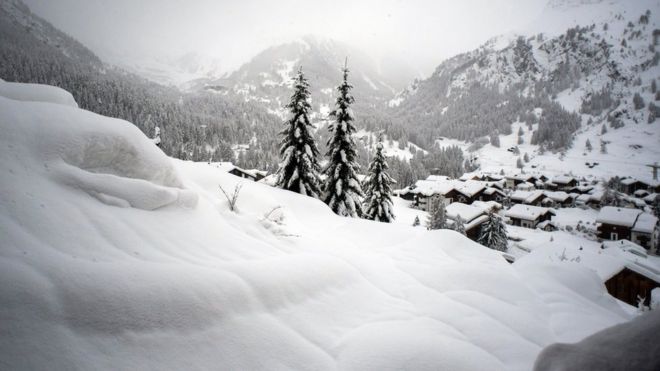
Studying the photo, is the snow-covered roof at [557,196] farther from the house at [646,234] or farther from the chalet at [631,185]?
the chalet at [631,185]

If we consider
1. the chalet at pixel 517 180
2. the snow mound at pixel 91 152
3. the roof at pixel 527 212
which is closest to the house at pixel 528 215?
the roof at pixel 527 212

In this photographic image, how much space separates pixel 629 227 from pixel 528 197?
22.8 metres

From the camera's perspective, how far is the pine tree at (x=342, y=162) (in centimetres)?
1889

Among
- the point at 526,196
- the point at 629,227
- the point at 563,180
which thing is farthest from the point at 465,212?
the point at 563,180

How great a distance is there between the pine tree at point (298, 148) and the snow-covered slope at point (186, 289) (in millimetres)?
12647

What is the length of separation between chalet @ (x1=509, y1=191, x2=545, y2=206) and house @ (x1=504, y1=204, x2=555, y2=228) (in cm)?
1187

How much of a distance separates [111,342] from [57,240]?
1.26 metres

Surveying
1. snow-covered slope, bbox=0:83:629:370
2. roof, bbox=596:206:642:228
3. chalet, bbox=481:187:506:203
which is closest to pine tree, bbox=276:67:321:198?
snow-covered slope, bbox=0:83:629:370

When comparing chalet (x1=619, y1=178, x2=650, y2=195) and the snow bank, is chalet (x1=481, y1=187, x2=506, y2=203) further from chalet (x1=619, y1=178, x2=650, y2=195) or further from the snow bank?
the snow bank

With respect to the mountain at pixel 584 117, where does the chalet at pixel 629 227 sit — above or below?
below

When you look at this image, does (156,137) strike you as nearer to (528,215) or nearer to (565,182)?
(528,215)

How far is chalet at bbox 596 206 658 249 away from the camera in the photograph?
42.4 m

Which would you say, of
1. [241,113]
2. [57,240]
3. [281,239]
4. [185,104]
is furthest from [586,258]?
[185,104]

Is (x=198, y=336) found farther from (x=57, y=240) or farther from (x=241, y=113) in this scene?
(x=241, y=113)
